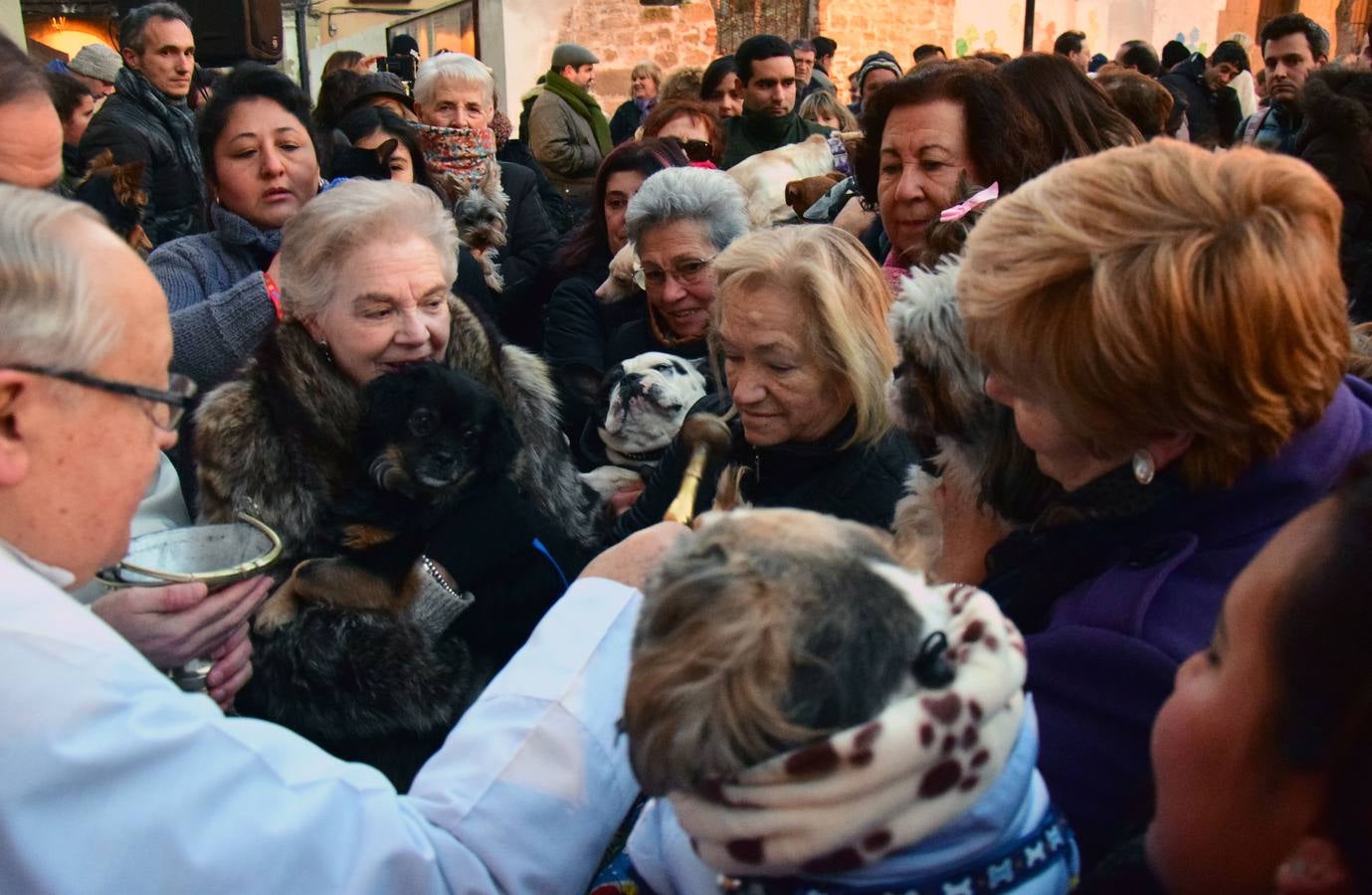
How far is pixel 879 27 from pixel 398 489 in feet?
52.1

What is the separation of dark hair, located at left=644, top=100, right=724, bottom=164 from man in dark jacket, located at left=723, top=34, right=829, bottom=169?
0.80 metres

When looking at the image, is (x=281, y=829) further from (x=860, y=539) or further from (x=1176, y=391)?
(x=1176, y=391)

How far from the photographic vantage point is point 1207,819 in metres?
1.00

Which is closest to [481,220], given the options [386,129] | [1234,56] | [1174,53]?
[386,129]

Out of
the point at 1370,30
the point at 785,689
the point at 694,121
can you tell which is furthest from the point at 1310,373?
the point at 1370,30

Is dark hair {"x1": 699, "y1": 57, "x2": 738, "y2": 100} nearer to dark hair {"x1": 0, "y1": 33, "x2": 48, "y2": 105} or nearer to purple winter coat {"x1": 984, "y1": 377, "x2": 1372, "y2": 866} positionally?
dark hair {"x1": 0, "y1": 33, "x2": 48, "y2": 105}

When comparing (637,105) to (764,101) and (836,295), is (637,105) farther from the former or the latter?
(836,295)

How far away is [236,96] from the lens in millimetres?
3633

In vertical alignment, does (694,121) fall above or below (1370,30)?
below

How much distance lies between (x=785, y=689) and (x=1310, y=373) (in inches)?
32.6

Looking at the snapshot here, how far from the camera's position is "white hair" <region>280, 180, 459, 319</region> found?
106 inches

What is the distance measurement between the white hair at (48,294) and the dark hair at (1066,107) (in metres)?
2.37

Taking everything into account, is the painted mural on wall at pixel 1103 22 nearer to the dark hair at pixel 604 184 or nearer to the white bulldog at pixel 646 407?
the dark hair at pixel 604 184

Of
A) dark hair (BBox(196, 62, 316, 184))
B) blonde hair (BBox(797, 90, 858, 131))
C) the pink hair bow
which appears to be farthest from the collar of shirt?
Result: blonde hair (BBox(797, 90, 858, 131))
